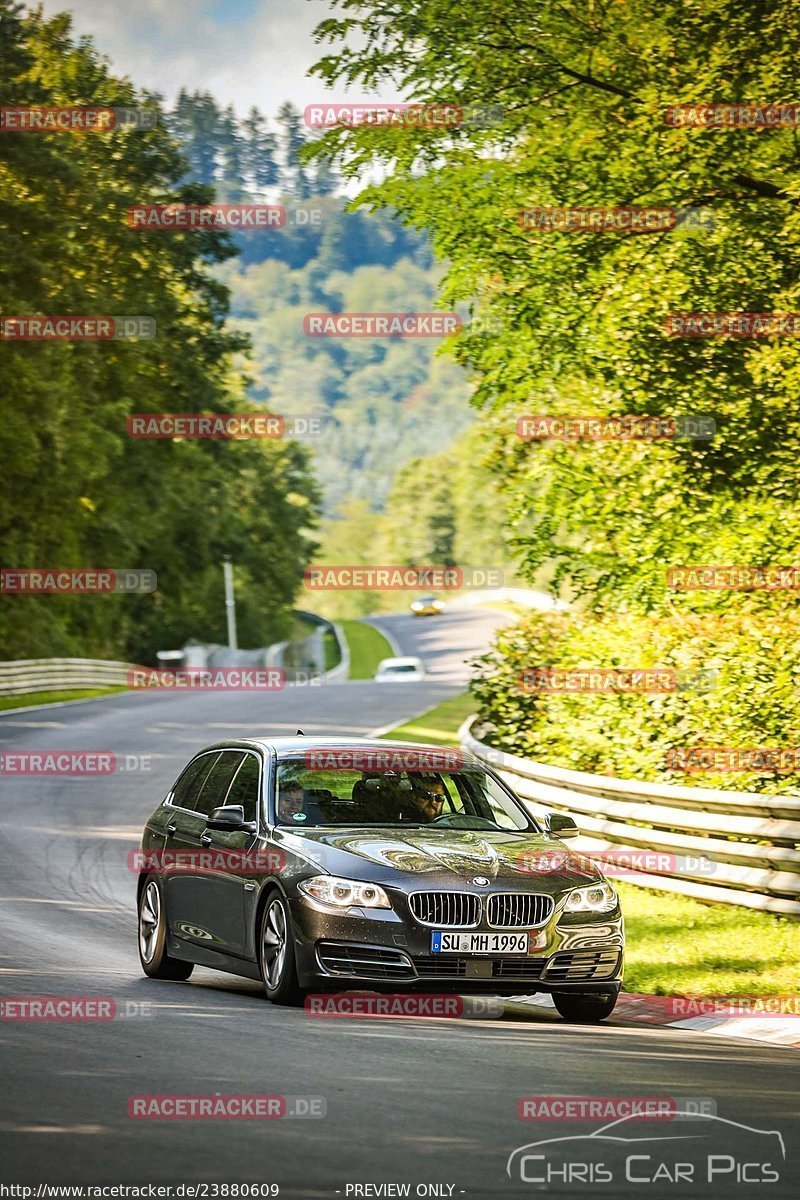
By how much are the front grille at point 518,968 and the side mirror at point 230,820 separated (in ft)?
5.80

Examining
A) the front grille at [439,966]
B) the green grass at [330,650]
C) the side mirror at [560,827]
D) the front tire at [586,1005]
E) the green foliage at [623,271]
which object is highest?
the green foliage at [623,271]

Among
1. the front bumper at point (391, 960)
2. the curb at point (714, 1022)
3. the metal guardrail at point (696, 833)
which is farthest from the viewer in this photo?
the metal guardrail at point (696, 833)

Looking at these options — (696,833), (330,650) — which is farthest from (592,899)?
(330,650)

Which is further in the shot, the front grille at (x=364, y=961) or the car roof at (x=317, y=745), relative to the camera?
the car roof at (x=317, y=745)

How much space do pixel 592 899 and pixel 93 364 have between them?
4620 centimetres

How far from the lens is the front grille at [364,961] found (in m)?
9.48

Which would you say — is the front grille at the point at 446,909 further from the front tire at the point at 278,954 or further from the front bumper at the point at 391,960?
the front tire at the point at 278,954

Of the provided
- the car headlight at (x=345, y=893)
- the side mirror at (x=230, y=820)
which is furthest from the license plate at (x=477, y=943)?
the side mirror at (x=230, y=820)

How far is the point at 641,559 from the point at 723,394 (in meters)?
2.46

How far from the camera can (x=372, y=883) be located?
9.54 meters

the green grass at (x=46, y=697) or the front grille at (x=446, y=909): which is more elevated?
the front grille at (x=446, y=909)

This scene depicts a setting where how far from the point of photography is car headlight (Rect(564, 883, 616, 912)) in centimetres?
991

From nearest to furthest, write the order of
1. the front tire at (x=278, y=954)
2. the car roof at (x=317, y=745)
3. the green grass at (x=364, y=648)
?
the front tire at (x=278, y=954), the car roof at (x=317, y=745), the green grass at (x=364, y=648)

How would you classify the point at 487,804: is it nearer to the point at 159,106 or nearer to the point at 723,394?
the point at 723,394
